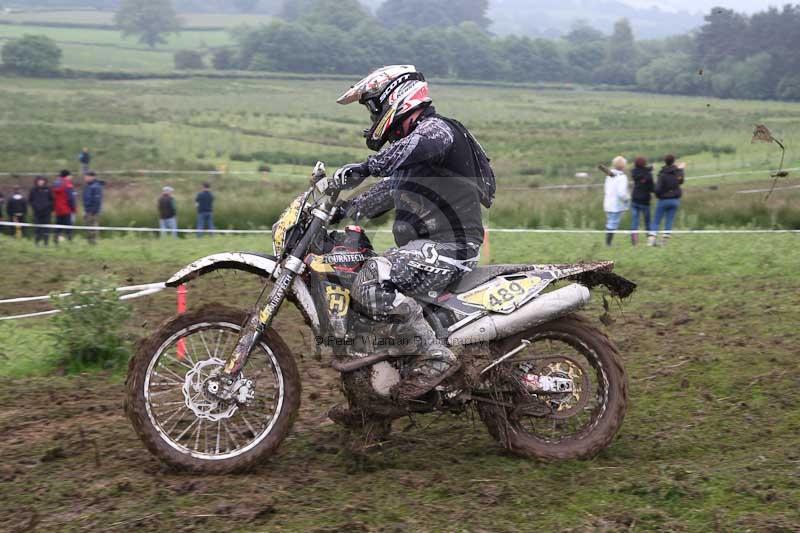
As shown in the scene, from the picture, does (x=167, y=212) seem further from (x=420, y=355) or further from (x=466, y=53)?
(x=466, y=53)

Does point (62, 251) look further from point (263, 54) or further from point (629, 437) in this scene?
point (263, 54)

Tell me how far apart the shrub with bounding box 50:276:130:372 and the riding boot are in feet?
11.5

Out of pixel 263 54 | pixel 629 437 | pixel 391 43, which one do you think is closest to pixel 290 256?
pixel 629 437

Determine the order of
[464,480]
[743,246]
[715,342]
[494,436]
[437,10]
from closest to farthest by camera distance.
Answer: [464,480]
[494,436]
[715,342]
[743,246]
[437,10]

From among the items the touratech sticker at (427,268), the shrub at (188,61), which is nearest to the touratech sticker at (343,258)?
the touratech sticker at (427,268)

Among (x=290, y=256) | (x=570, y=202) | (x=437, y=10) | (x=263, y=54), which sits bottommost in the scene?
(x=570, y=202)

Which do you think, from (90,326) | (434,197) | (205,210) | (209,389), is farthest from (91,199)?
(434,197)

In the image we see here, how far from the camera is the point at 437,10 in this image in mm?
109625

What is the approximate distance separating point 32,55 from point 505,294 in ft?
217

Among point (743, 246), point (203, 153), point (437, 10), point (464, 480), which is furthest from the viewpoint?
point (437, 10)

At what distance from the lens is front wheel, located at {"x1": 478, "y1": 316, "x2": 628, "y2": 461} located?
18.0ft

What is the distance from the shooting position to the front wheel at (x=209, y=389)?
5.05m

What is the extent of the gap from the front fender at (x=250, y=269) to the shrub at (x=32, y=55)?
62.4 metres

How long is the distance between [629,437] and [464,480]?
1352 millimetres
